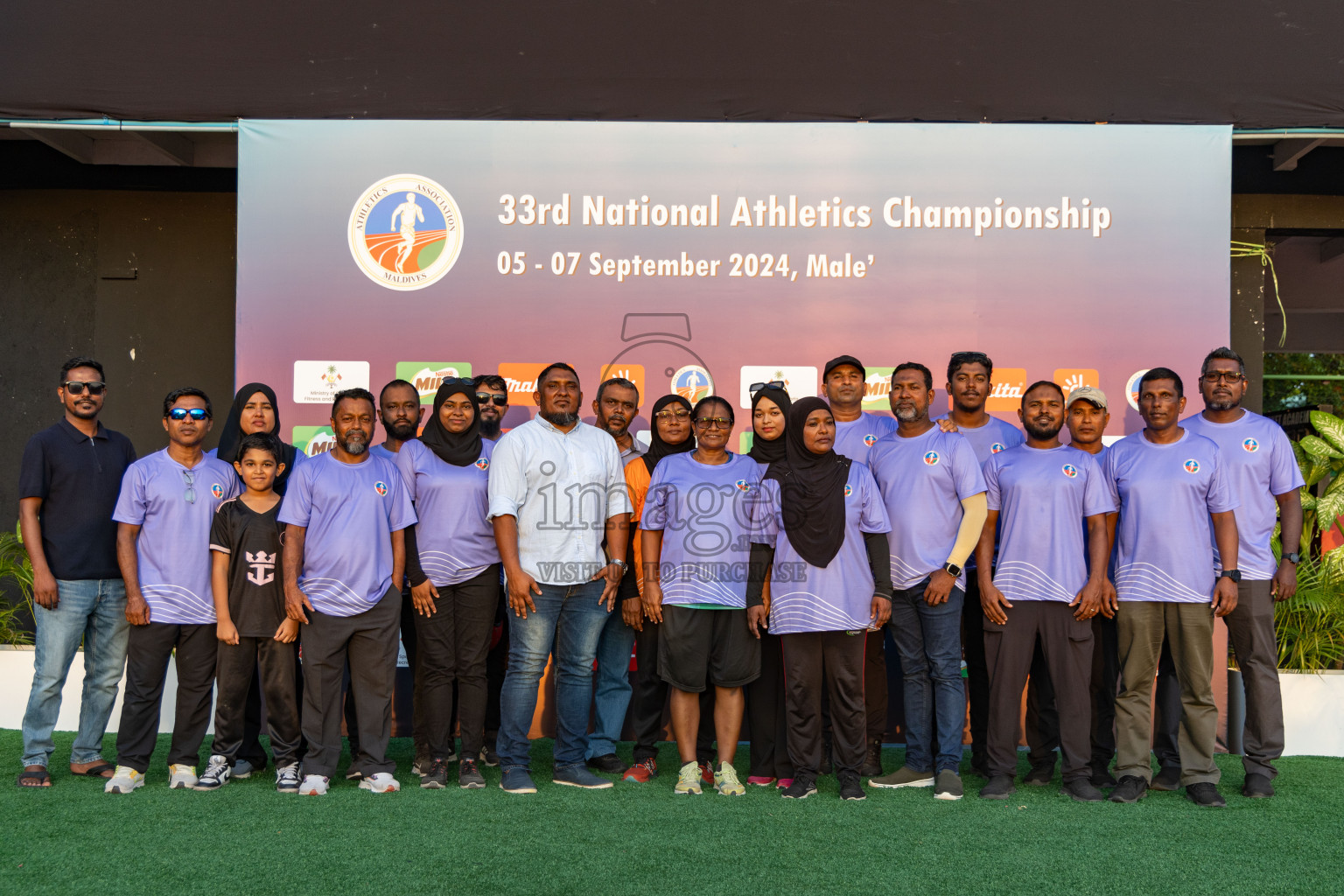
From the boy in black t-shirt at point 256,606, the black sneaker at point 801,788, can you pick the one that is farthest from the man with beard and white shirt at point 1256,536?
the boy in black t-shirt at point 256,606

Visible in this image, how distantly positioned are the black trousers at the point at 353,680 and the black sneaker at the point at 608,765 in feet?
3.22

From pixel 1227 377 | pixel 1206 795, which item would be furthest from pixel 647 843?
pixel 1227 377

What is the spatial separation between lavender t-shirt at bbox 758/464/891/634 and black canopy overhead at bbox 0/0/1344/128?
7.87ft

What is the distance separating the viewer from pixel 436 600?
4746mm

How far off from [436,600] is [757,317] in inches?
94.8

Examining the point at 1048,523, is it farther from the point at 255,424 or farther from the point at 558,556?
the point at 255,424

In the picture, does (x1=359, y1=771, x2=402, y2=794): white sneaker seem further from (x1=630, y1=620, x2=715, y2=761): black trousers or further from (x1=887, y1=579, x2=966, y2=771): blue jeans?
(x1=887, y1=579, x2=966, y2=771): blue jeans

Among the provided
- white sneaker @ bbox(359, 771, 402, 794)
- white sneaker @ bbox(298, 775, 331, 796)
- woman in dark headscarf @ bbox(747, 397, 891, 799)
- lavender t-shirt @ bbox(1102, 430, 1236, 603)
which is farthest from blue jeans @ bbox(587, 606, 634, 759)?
lavender t-shirt @ bbox(1102, 430, 1236, 603)

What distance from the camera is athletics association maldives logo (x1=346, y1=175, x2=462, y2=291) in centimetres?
591

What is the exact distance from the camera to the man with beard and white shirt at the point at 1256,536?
476cm

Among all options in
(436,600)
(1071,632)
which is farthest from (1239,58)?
(436,600)

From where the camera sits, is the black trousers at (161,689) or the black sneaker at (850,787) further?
the black trousers at (161,689)

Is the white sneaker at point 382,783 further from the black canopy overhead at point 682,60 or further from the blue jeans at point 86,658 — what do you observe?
the black canopy overhead at point 682,60

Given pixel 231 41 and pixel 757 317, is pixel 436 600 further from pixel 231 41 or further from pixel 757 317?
pixel 231 41
